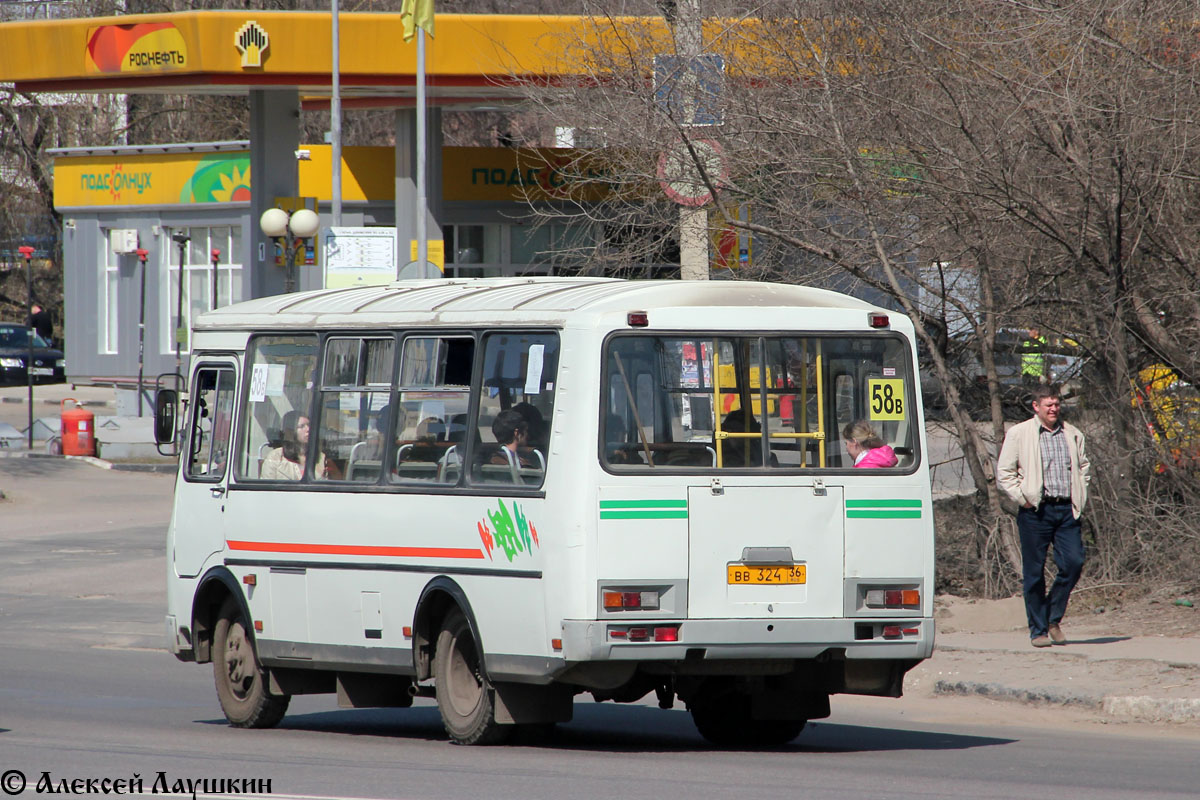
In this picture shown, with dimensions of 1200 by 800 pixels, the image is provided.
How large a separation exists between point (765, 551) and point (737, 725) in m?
1.53

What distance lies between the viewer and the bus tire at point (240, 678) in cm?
1095

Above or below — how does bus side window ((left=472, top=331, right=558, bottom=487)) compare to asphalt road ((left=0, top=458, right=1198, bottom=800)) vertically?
above

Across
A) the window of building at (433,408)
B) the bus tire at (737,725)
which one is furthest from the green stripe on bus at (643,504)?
the bus tire at (737,725)

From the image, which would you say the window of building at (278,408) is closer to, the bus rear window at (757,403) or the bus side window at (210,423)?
the bus side window at (210,423)

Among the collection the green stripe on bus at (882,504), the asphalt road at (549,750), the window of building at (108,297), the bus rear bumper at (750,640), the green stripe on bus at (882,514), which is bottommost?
the asphalt road at (549,750)

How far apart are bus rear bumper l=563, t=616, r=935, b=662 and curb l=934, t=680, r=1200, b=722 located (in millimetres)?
2275

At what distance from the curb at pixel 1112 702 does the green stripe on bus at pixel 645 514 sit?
144 inches

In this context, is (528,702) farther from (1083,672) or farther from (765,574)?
(1083,672)

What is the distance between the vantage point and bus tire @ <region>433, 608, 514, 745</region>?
966cm

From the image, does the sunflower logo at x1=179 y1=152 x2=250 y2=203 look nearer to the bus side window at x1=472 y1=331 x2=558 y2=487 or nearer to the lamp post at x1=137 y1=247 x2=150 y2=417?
the lamp post at x1=137 y1=247 x2=150 y2=417

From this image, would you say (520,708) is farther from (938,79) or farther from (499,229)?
(499,229)

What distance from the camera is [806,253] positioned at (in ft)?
53.0

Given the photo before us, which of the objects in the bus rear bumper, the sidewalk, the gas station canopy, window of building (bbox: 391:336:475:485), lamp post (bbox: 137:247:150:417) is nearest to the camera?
the bus rear bumper

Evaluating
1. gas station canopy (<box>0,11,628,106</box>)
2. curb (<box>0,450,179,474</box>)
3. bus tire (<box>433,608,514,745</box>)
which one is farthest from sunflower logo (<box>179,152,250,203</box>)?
bus tire (<box>433,608,514,745</box>)
